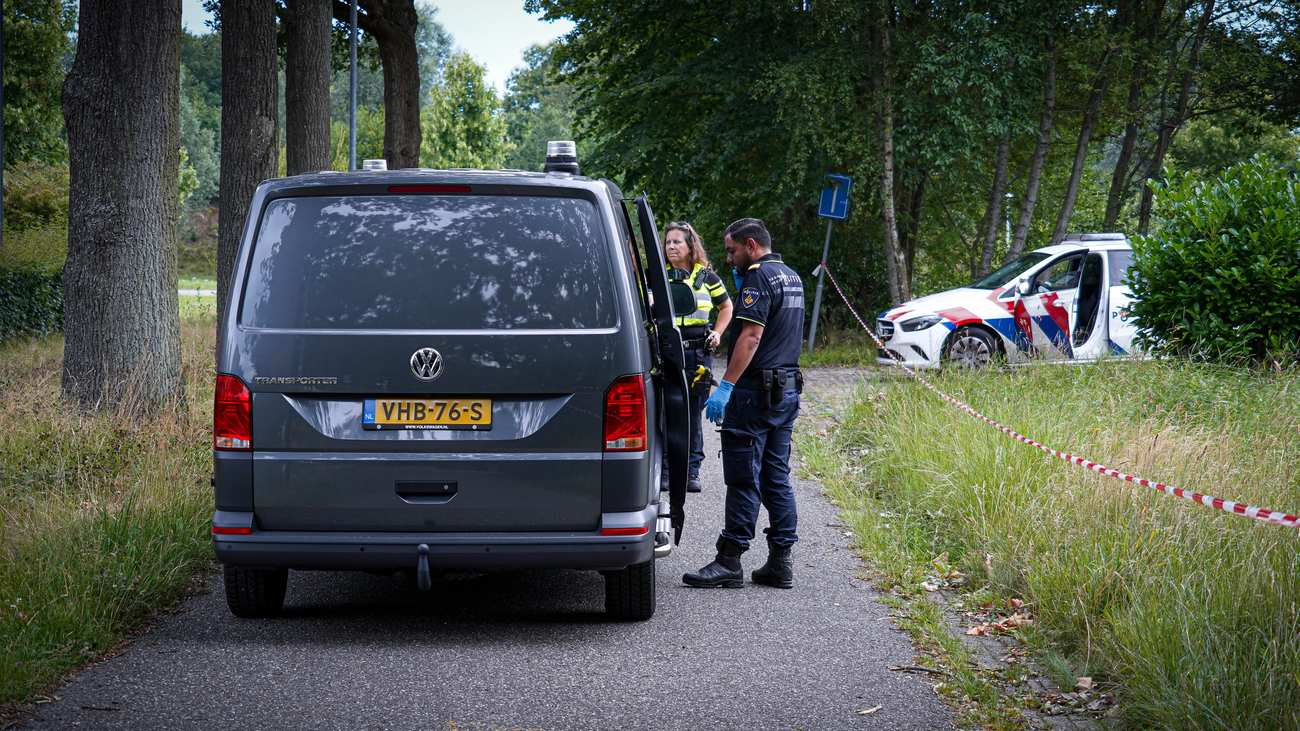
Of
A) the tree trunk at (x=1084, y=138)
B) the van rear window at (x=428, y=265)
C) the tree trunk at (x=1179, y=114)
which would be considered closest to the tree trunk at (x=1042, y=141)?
the tree trunk at (x=1084, y=138)

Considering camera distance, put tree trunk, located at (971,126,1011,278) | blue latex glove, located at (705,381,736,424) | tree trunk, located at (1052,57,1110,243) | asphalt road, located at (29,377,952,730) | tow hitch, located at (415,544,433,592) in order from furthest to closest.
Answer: tree trunk, located at (971,126,1011,278) → tree trunk, located at (1052,57,1110,243) → blue latex glove, located at (705,381,736,424) → tow hitch, located at (415,544,433,592) → asphalt road, located at (29,377,952,730)

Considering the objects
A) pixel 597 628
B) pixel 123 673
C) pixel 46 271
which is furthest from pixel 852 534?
pixel 46 271

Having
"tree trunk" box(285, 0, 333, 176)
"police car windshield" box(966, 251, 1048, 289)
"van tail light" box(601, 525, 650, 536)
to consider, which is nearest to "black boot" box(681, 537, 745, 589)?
"van tail light" box(601, 525, 650, 536)

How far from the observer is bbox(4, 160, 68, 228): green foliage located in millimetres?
30141

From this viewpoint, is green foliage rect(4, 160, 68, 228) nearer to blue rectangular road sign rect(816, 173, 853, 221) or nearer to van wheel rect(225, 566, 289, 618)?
blue rectangular road sign rect(816, 173, 853, 221)

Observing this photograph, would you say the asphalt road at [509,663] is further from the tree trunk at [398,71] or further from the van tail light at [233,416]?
the tree trunk at [398,71]

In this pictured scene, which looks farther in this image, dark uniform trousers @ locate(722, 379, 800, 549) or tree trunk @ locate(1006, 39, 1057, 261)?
tree trunk @ locate(1006, 39, 1057, 261)

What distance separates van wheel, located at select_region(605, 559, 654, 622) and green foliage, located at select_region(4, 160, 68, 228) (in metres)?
27.0

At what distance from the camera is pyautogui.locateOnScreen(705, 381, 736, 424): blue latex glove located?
649cm

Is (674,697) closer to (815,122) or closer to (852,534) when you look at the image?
(852,534)

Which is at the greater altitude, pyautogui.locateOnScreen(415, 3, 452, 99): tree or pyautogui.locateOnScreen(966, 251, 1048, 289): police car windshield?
pyautogui.locateOnScreen(415, 3, 452, 99): tree

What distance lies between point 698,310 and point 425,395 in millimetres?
4141

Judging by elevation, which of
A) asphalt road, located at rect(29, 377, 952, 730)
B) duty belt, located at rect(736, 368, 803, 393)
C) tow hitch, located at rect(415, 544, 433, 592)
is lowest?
asphalt road, located at rect(29, 377, 952, 730)

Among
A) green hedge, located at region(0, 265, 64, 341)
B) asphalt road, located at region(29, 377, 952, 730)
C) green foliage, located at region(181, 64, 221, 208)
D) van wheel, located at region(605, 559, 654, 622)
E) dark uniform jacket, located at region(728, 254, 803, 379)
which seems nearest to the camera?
asphalt road, located at region(29, 377, 952, 730)
